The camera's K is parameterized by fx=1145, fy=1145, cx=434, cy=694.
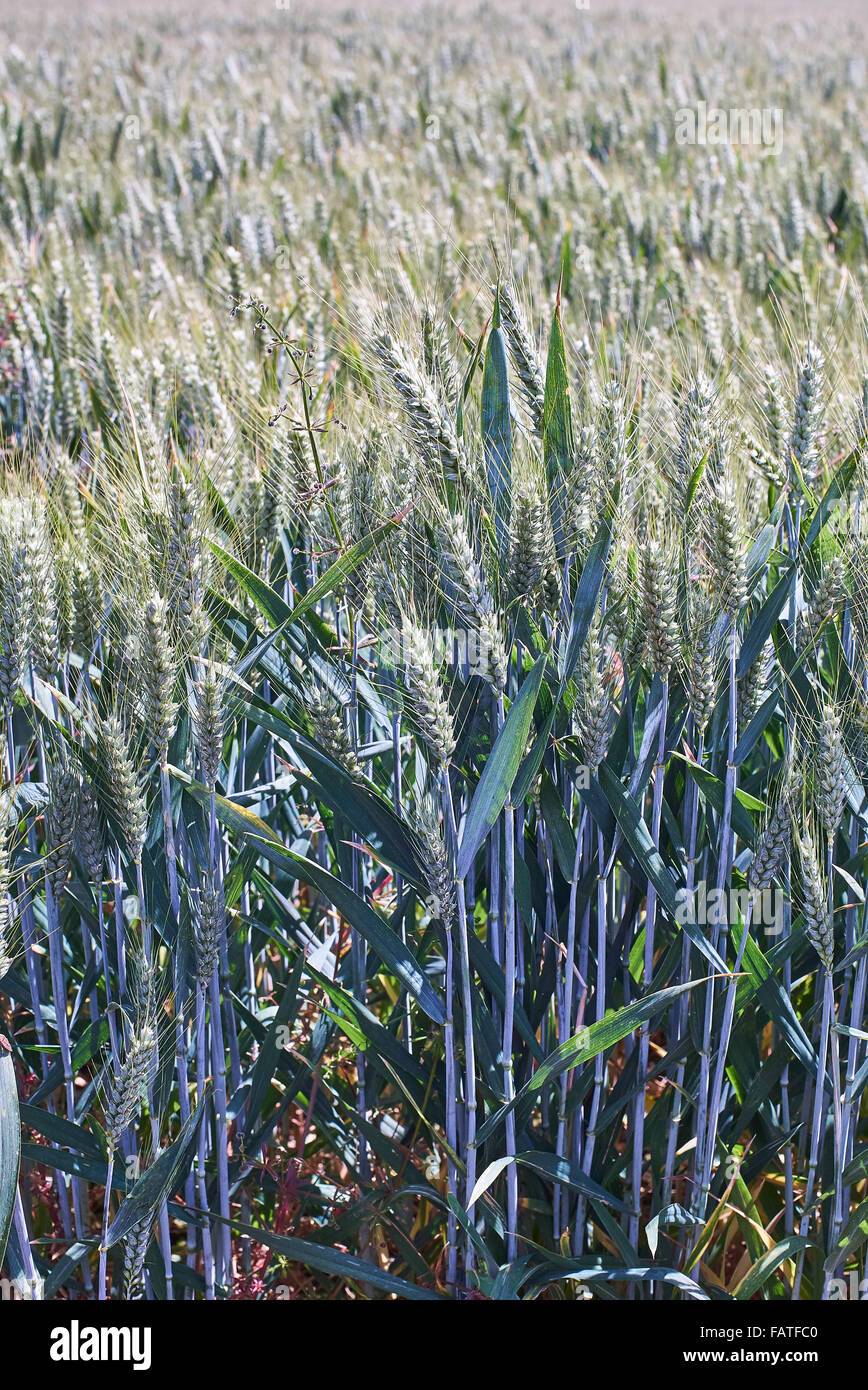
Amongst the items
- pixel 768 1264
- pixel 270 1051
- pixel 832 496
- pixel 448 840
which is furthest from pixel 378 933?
pixel 832 496

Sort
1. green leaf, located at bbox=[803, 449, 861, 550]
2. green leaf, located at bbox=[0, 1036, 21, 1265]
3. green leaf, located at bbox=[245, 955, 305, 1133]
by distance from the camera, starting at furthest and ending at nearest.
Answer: green leaf, located at bbox=[803, 449, 861, 550] → green leaf, located at bbox=[245, 955, 305, 1133] → green leaf, located at bbox=[0, 1036, 21, 1265]

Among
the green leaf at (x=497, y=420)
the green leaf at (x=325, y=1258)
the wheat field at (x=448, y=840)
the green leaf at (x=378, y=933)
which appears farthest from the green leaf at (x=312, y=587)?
→ the green leaf at (x=325, y=1258)

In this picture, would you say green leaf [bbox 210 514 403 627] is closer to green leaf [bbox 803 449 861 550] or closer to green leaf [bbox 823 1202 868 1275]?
green leaf [bbox 803 449 861 550]

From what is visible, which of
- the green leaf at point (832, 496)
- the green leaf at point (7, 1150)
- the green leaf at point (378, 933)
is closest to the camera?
the green leaf at point (7, 1150)

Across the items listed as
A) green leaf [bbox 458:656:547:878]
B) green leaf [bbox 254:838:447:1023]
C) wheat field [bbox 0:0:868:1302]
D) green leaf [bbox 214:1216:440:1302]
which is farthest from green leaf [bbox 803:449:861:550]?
green leaf [bbox 214:1216:440:1302]

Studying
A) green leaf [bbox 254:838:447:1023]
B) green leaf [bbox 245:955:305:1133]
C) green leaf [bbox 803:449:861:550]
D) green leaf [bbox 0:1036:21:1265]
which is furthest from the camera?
green leaf [bbox 803:449:861:550]

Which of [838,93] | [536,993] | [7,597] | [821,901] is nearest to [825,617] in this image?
[821,901]

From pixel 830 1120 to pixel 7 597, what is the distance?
1.13m

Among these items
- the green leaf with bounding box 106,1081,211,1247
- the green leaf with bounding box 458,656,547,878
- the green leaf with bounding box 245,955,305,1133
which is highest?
the green leaf with bounding box 458,656,547,878

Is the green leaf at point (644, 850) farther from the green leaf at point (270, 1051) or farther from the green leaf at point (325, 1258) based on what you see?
the green leaf at point (325, 1258)

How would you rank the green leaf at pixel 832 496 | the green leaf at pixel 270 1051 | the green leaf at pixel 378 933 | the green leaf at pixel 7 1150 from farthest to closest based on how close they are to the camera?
the green leaf at pixel 832 496 < the green leaf at pixel 270 1051 < the green leaf at pixel 378 933 < the green leaf at pixel 7 1150

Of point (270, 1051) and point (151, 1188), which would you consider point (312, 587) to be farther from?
point (151, 1188)

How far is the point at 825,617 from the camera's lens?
1306 mm

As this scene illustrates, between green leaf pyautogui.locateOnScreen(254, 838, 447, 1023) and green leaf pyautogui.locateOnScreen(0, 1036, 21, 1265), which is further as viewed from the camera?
green leaf pyautogui.locateOnScreen(254, 838, 447, 1023)
